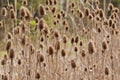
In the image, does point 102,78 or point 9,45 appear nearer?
point 9,45

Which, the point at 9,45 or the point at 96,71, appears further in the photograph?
the point at 96,71

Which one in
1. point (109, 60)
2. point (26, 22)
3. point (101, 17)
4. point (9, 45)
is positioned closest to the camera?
point (9, 45)

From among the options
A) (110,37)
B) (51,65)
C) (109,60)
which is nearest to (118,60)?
(109,60)

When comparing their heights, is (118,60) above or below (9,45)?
below

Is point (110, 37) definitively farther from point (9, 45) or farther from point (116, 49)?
point (9, 45)

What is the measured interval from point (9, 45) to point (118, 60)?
1514 millimetres

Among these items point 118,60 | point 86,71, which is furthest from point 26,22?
point 118,60

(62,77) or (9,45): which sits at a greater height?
(9,45)

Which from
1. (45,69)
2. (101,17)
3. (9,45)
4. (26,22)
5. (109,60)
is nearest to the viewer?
(9,45)

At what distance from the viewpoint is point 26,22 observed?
4777mm

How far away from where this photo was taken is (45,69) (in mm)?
4473

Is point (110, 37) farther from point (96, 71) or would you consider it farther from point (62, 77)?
point (62, 77)

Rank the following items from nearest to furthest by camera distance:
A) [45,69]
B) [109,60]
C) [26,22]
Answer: [45,69], [26,22], [109,60]

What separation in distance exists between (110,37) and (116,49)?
7.4 inches
